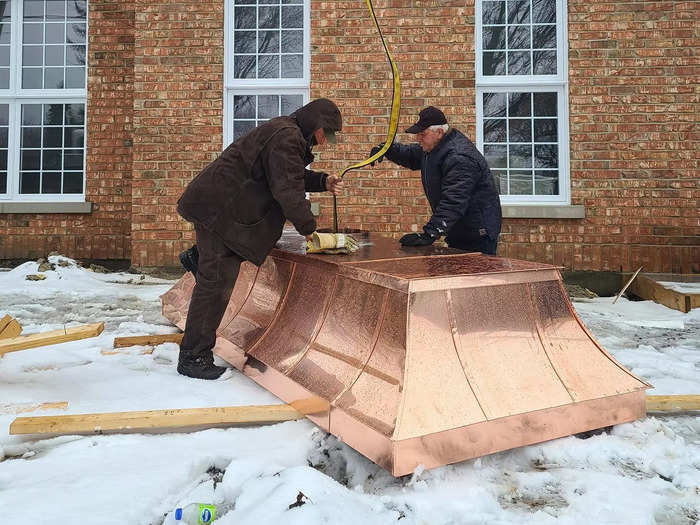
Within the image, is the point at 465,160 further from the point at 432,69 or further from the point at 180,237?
the point at 180,237

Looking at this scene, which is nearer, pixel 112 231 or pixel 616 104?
pixel 616 104

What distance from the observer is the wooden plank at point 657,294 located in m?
5.45

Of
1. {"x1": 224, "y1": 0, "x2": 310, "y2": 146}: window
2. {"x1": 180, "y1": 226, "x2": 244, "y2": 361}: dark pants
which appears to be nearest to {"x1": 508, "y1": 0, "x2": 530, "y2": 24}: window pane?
{"x1": 224, "y1": 0, "x2": 310, "y2": 146}: window

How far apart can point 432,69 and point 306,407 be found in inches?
217

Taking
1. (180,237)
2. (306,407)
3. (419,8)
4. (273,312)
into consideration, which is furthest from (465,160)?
(180,237)

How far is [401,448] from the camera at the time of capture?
1919mm

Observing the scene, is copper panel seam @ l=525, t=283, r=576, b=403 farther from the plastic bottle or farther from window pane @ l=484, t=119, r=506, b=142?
window pane @ l=484, t=119, r=506, b=142

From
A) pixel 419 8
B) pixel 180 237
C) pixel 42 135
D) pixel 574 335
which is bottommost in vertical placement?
pixel 574 335

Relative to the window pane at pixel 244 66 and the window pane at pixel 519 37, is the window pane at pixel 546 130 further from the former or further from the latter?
the window pane at pixel 244 66

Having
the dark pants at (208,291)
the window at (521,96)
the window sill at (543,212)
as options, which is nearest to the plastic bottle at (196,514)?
the dark pants at (208,291)

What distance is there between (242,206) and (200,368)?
0.99 meters

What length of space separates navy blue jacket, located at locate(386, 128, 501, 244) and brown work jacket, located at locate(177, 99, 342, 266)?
114 centimetres

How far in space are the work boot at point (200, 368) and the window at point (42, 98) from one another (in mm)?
5792

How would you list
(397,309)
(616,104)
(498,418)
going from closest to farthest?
(498,418)
(397,309)
(616,104)
